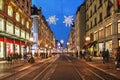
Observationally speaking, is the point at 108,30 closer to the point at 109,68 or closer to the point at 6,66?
the point at 109,68

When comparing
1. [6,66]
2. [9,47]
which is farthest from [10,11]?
[6,66]

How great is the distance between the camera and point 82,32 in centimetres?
10600

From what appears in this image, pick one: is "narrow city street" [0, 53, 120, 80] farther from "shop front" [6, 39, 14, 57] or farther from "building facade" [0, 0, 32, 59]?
"shop front" [6, 39, 14, 57]

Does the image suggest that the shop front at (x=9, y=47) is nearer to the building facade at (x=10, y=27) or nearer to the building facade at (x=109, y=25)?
the building facade at (x=10, y=27)

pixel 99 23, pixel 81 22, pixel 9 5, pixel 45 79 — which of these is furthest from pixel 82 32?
pixel 45 79

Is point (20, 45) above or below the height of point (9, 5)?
below

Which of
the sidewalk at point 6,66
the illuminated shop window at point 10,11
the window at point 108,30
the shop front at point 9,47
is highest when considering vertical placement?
the illuminated shop window at point 10,11

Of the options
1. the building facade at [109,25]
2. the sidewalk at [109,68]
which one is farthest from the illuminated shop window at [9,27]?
the sidewalk at [109,68]

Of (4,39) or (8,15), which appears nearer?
(4,39)

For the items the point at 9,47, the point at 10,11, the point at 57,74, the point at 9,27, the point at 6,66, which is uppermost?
the point at 10,11

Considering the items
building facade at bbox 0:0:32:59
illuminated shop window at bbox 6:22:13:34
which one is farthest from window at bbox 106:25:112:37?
illuminated shop window at bbox 6:22:13:34

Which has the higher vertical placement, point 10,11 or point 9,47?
point 10,11

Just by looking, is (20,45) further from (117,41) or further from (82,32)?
(82,32)

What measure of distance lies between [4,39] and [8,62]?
6552mm
